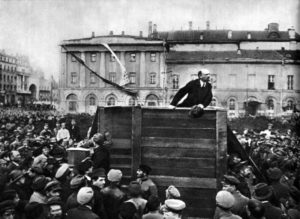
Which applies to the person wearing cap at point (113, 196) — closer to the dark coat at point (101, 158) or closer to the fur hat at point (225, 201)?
the dark coat at point (101, 158)

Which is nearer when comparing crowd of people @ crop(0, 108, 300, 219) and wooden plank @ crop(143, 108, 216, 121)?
crowd of people @ crop(0, 108, 300, 219)

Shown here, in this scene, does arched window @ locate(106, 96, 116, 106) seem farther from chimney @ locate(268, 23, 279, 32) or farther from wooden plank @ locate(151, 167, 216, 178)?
wooden plank @ locate(151, 167, 216, 178)

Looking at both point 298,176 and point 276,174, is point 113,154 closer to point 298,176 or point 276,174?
point 276,174

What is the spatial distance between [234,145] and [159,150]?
1.26 metres

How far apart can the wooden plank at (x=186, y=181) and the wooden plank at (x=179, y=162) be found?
16cm

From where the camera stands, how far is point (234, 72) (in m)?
45.2

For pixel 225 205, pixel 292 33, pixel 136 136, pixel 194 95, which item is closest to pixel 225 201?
pixel 225 205

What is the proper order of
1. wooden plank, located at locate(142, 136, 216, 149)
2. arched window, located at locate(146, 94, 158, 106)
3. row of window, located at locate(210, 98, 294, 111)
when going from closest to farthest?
wooden plank, located at locate(142, 136, 216, 149) < row of window, located at locate(210, 98, 294, 111) < arched window, located at locate(146, 94, 158, 106)

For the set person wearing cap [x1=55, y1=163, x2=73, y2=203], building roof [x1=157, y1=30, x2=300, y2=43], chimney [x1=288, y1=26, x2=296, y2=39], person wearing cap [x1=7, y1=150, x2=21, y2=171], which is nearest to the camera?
person wearing cap [x1=55, y1=163, x2=73, y2=203]

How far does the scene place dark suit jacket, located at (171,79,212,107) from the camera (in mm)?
5238

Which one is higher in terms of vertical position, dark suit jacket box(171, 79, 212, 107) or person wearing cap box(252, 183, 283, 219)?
dark suit jacket box(171, 79, 212, 107)

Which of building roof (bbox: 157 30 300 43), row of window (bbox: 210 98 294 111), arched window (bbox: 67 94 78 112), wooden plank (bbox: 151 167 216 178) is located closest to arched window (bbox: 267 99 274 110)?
row of window (bbox: 210 98 294 111)

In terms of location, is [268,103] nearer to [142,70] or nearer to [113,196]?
[142,70]

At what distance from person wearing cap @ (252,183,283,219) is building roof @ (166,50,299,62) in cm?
4186
